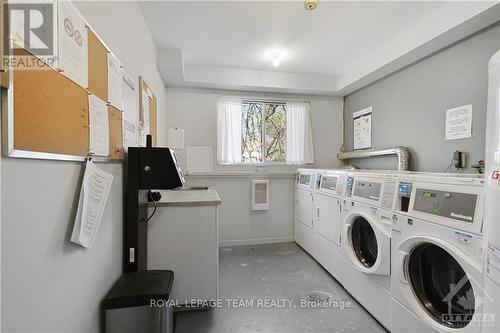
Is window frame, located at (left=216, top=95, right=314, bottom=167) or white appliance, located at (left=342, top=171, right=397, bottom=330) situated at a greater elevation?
window frame, located at (left=216, top=95, right=314, bottom=167)

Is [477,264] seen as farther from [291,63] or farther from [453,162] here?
[291,63]

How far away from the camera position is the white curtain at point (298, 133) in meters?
3.65

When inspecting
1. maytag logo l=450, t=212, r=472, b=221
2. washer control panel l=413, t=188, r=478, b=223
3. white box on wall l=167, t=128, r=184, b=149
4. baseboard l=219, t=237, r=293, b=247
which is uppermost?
white box on wall l=167, t=128, r=184, b=149

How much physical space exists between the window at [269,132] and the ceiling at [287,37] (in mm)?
334

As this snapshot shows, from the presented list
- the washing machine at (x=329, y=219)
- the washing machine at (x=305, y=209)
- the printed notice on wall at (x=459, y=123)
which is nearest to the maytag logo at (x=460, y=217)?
the washing machine at (x=329, y=219)

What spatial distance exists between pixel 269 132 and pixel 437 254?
266cm

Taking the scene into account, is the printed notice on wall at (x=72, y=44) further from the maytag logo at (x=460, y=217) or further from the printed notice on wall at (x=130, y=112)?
the maytag logo at (x=460, y=217)

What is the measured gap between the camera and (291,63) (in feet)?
10.0

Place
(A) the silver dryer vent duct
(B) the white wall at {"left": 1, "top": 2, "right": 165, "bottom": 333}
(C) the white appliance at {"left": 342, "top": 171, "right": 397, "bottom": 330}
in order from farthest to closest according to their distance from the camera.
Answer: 1. (A) the silver dryer vent duct
2. (C) the white appliance at {"left": 342, "top": 171, "right": 397, "bottom": 330}
3. (B) the white wall at {"left": 1, "top": 2, "right": 165, "bottom": 333}

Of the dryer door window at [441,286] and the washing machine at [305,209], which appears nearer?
the dryer door window at [441,286]

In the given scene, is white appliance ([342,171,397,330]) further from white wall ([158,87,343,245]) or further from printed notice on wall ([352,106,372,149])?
white wall ([158,87,343,245])

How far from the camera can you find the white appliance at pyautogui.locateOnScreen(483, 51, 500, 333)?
0.81m

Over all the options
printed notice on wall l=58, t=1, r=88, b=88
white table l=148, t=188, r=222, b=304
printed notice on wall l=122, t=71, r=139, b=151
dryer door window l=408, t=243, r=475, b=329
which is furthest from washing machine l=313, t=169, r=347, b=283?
printed notice on wall l=58, t=1, r=88, b=88

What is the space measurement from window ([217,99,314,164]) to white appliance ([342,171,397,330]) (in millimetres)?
1569
